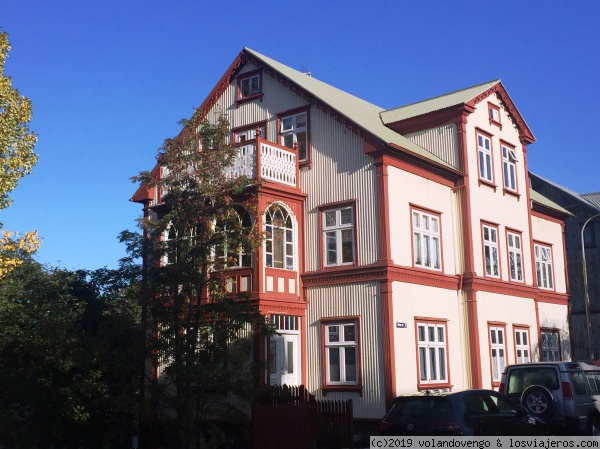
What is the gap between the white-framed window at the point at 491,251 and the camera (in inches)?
1038

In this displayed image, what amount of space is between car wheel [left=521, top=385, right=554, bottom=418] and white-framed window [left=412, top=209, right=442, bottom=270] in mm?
6667

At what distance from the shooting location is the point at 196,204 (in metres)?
18.4

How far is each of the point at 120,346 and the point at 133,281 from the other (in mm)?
1754

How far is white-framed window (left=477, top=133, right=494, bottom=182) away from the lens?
2694cm

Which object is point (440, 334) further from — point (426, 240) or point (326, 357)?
point (326, 357)

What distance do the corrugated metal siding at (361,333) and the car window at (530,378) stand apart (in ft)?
13.5

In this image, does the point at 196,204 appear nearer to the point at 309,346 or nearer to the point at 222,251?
the point at 222,251

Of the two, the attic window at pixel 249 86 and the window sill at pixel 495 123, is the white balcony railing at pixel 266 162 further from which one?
the window sill at pixel 495 123

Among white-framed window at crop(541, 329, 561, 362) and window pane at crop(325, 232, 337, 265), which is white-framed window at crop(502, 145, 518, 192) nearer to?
white-framed window at crop(541, 329, 561, 362)

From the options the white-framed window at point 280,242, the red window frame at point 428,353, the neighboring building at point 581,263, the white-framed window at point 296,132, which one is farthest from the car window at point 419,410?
the neighboring building at point 581,263

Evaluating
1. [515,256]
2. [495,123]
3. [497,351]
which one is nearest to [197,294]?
[497,351]

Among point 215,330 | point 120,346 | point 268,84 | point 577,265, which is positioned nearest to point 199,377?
point 215,330

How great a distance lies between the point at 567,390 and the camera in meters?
17.5

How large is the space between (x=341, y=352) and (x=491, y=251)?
7754 mm
